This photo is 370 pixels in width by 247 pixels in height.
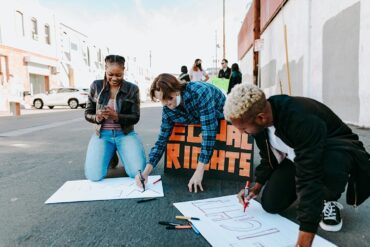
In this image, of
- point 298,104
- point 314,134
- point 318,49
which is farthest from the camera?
point 318,49

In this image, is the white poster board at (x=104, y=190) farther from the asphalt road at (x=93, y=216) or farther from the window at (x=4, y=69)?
the window at (x=4, y=69)

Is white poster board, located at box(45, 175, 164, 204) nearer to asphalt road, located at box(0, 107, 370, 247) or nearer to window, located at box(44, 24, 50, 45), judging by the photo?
asphalt road, located at box(0, 107, 370, 247)

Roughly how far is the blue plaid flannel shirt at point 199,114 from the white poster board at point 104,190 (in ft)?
0.93

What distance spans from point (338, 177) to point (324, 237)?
403 mm

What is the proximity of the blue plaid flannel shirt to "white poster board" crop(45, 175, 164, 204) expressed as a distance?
0.28 meters

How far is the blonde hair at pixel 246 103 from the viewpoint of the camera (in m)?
1.51

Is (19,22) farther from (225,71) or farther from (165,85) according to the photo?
(165,85)

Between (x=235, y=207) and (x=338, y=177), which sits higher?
(x=338, y=177)

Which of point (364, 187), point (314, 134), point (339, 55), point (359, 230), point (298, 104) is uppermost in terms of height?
point (339, 55)

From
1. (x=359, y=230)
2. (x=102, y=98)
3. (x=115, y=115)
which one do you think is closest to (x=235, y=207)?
(x=359, y=230)

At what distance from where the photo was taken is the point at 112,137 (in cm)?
340

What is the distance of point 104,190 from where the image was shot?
2.92 m

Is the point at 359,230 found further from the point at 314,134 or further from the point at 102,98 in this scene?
the point at 102,98

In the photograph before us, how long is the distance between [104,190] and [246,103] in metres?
1.91
